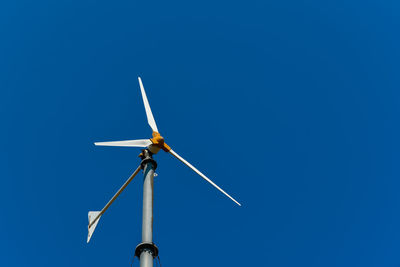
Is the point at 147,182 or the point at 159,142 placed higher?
the point at 159,142

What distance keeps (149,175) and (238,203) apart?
805cm

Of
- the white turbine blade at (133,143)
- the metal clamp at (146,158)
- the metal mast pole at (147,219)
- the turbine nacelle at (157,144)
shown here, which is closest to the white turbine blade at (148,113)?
the turbine nacelle at (157,144)

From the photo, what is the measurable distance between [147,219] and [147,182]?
341 cm

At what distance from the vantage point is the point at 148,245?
66.1 ft

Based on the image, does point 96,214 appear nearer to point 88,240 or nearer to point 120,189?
point 88,240

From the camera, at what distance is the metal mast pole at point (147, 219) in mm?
19859

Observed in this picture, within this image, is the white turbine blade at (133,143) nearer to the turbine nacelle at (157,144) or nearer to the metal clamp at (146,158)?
the turbine nacelle at (157,144)

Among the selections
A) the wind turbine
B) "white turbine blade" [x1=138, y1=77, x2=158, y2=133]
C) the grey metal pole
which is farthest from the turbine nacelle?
the grey metal pole

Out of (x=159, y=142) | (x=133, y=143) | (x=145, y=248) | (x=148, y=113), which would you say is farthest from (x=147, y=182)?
(x=148, y=113)

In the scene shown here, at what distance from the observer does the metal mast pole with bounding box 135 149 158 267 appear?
19.9m

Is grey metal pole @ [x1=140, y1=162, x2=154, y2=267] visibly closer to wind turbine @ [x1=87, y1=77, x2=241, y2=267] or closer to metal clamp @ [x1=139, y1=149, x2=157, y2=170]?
wind turbine @ [x1=87, y1=77, x2=241, y2=267]

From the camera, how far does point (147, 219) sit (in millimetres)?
21828

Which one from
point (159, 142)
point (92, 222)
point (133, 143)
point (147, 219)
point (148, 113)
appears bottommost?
point (147, 219)

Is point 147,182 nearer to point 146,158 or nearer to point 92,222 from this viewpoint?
point 146,158
